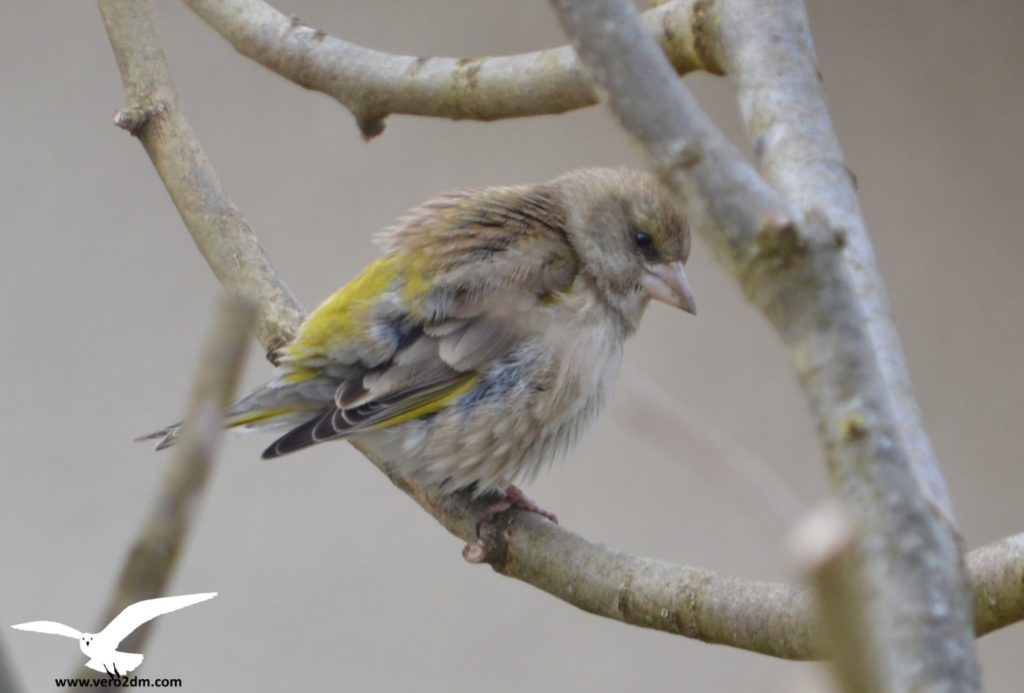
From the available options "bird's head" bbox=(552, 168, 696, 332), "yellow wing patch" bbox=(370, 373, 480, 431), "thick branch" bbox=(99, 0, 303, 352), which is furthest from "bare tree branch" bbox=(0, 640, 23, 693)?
"bird's head" bbox=(552, 168, 696, 332)

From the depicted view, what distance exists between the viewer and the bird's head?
1.84 metres

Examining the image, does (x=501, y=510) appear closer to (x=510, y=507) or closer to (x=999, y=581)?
(x=510, y=507)

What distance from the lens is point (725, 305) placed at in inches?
123

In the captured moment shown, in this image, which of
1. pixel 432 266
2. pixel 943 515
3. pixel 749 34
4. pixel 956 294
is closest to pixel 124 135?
pixel 432 266

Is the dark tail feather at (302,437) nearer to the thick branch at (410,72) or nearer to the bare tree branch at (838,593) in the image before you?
the thick branch at (410,72)

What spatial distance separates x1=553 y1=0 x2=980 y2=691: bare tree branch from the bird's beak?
3.98 feet

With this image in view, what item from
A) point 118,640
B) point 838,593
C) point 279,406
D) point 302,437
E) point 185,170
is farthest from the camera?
point 185,170

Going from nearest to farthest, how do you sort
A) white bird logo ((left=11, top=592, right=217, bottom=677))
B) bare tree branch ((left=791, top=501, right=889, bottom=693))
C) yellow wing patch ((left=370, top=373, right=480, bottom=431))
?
bare tree branch ((left=791, top=501, right=889, bottom=693))
white bird logo ((left=11, top=592, right=217, bottom=677))
yellow wing patch ((left=370, top=373, right=480, bottom=431))

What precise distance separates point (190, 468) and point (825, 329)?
0.28 meters

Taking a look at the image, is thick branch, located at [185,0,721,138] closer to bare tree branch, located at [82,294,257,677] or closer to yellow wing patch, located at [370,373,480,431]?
yellow wing patch, located at [370,373,480,431]

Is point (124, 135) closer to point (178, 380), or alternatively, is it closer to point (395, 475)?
point (178, 380)

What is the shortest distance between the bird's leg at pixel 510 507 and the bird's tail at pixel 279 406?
251 mm

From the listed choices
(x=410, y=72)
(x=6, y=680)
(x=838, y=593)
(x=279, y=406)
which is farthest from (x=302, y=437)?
(x=838, y=593)

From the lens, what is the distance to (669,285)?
185cm
